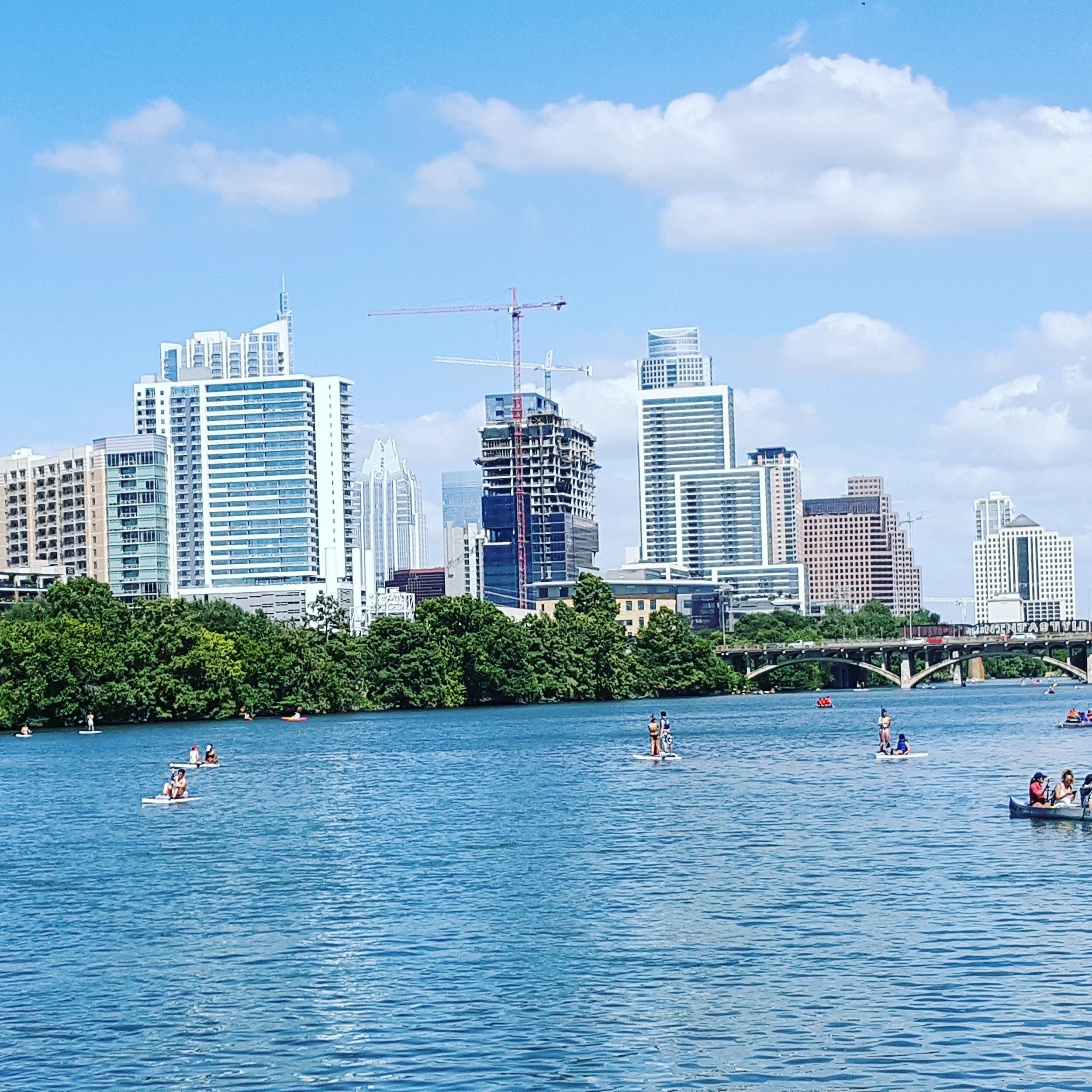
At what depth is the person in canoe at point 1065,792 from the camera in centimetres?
6762

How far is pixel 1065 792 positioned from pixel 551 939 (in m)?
30.7

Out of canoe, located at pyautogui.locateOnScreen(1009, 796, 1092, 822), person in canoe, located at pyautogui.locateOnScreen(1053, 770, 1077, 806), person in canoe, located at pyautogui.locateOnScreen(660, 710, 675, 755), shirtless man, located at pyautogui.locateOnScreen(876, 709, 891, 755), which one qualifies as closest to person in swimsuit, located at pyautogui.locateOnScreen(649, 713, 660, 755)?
person in canoe, located at pyautogui.locateOnScreen(660, 710, 675, 755)

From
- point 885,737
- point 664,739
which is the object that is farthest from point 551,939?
point 885,737

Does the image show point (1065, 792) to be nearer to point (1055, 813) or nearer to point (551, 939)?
point (1055, 813)

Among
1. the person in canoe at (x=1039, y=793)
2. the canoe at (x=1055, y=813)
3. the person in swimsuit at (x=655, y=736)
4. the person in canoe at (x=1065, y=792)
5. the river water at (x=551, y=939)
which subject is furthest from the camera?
the person in swimsuit at (x=655, y=736)

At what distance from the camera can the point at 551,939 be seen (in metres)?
45.2

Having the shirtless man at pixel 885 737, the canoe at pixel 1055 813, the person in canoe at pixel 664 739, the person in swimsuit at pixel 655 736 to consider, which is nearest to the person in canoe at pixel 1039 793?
the canoe at pixel 1055 813

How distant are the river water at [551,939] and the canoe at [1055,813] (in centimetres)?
71

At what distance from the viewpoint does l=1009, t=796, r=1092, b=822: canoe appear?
66.5m

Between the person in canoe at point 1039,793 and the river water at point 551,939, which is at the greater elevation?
the person in canoe at point 1039,793

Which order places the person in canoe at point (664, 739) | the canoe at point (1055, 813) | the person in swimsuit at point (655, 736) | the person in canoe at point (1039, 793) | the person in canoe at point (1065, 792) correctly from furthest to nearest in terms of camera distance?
1. the person in canoe at point (664, 739)
2. the person in swimsuit at point (655, 736)
3. the person in canoe at point (1039, 793)
4. the person in canoe at point (1065, 792)
5. the canoe at point (1055, 813)

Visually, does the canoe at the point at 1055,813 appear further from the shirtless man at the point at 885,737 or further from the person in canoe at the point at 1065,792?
the shirtless man at the point at 885,737

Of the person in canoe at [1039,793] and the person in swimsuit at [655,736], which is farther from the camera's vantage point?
the person in swimsuit at [655,736]

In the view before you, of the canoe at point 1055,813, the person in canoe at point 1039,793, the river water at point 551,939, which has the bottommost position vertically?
→ the river water at point 551,939
